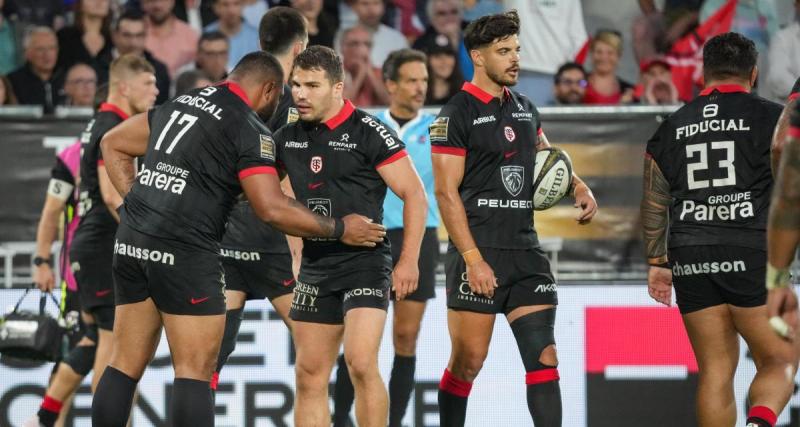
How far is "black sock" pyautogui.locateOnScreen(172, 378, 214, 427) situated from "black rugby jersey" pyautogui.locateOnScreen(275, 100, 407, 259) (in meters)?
1.02

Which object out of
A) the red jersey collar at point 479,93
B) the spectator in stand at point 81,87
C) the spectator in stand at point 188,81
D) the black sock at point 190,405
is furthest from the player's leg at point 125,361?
the spectator in stand at point 81,87

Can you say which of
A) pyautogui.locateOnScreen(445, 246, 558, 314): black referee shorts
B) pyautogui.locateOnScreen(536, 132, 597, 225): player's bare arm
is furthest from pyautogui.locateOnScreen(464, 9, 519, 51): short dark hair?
pyautogui.locateOnScreen(445, 246, 558, 314): black referee shorts

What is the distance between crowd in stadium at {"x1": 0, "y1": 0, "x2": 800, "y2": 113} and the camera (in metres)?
10.7

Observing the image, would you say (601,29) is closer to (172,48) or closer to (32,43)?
(172,48)

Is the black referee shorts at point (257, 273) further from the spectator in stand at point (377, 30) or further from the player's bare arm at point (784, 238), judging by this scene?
the spectator in stand at point (377, 30)

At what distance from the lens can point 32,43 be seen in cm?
1105

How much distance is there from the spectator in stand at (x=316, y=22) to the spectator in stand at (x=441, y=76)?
103 cm

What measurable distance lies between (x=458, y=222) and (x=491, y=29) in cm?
108

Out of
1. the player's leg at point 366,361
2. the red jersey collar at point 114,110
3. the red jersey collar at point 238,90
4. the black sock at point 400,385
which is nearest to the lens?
the red jersey collar at point 238,90

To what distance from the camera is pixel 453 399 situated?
22.6 ft

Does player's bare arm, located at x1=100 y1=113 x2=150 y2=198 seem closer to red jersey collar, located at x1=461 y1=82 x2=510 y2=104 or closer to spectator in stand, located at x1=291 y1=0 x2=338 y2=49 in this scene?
red jersey collar, located at x1=461 y1=82 x2=510 y2=104

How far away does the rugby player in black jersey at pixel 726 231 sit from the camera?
257 inches

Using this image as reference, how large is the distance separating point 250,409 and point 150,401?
0.73 metres

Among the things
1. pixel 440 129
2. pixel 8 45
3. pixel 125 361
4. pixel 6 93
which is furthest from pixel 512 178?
pixel 8 45
